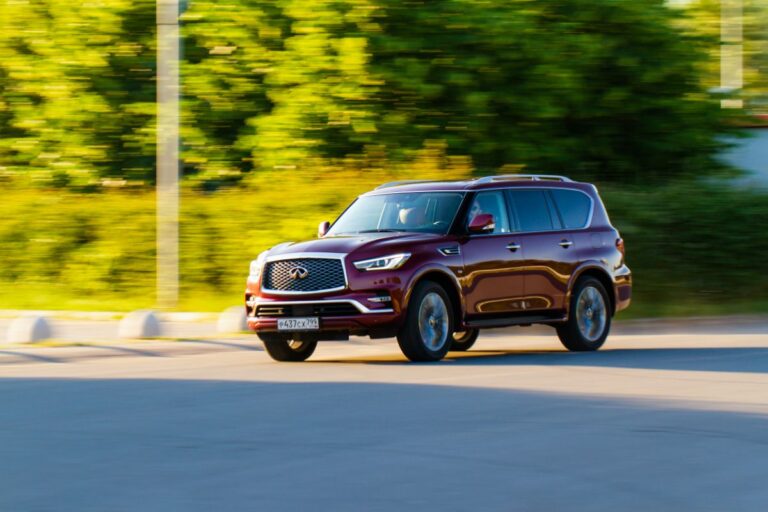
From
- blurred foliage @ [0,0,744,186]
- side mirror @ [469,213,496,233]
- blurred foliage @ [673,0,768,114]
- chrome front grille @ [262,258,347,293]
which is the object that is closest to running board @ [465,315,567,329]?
side mirror @ [469,213,496,233]

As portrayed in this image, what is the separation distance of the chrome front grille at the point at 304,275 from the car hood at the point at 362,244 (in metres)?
0.11

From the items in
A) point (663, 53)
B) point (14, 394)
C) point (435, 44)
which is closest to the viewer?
point (14, 394)

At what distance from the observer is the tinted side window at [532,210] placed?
55.2ft

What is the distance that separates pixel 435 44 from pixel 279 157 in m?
3.38

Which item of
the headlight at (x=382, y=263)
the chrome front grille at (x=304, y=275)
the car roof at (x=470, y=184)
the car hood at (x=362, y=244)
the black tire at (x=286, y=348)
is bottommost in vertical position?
the black tire at (x=286, y=348)

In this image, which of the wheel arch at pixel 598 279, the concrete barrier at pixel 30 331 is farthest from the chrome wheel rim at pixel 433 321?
the concrete barrier at pixel 30 331

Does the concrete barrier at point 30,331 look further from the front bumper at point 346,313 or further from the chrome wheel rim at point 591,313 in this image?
the chrome wheel rim at point 591,313

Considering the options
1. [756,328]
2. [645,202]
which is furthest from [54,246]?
[756,328]

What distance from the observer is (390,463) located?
8.75m

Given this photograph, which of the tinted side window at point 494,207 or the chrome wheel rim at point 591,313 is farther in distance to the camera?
the chrome wheel rim at point 591,313

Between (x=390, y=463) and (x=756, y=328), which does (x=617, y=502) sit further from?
(x=756, y=328)

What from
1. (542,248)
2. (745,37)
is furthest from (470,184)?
(745,37)

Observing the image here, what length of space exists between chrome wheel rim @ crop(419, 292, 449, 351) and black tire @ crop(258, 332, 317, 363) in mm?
1247

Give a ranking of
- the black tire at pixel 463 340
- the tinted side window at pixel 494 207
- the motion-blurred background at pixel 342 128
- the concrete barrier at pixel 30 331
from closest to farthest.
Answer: the tinted side window at pixel 494 207, the black tire at pixel 463 340, the concrete barrier at pixel 30 331, the motion-blurred background at pixel 342 128
